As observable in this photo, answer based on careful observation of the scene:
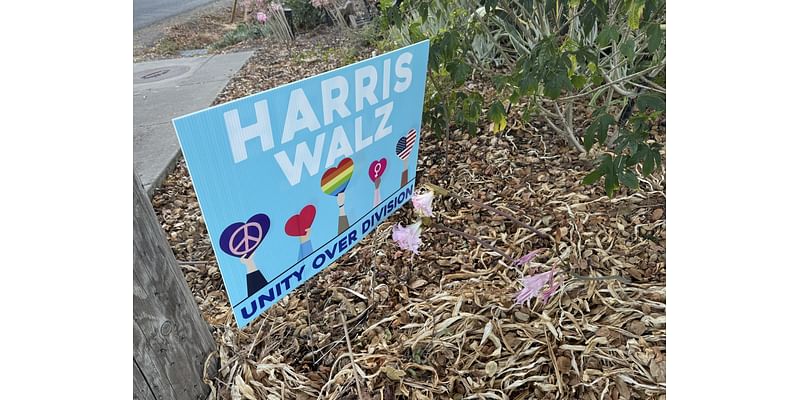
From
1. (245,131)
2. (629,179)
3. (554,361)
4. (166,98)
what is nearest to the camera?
(245,131)

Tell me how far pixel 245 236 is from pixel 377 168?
45cm

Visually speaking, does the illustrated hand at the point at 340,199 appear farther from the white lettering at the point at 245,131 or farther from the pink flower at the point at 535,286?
the pink flower at the point at 535,286

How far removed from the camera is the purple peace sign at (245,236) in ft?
3.17

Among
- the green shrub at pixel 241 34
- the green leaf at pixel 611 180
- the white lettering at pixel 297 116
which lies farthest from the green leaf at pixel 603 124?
the green shrub at pixel 241 34

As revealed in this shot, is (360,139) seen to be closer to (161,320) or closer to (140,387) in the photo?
(161,320)

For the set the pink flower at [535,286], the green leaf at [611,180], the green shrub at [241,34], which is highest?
the green leaf at [611,180]

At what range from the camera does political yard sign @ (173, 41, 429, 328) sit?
→ 2.96 ft

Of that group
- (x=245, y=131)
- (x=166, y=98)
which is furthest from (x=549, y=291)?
(x=166, y=98)

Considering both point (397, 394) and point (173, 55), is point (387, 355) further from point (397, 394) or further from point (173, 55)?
point (173, 55)

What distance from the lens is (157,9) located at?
7.75m

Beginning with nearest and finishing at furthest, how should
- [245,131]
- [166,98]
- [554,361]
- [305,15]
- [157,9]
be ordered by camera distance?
[245,131], [554,361], [166,98], [305,15], [157,9]

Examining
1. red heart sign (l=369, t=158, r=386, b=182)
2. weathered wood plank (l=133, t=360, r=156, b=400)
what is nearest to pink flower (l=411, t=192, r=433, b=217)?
red heart sign (l=369, t=158, r=386, b=182)

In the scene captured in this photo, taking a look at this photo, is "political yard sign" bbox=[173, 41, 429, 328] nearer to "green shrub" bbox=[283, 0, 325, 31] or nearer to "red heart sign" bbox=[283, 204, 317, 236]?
"red heart sign" bbox=[283, 204, 317, 236]

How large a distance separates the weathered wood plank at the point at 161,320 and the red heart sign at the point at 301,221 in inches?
10.0
